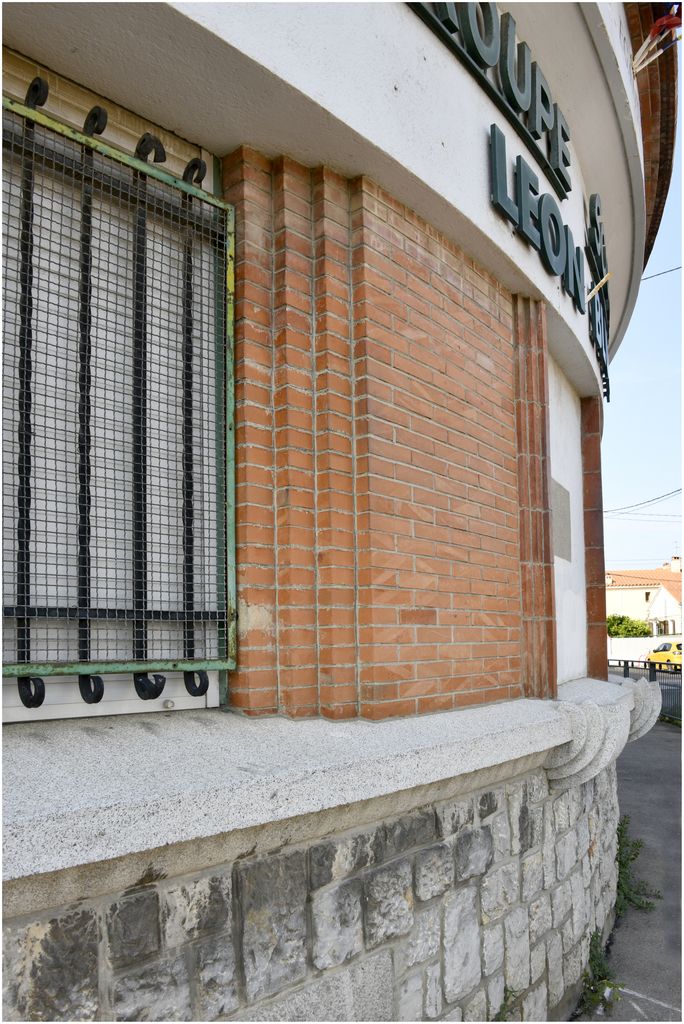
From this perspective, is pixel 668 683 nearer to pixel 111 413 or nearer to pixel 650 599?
pixel 111 413

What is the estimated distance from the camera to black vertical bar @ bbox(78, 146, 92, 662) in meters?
2.56

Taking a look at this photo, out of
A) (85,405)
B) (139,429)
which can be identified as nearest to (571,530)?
(139,429)

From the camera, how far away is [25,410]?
8.06 ft

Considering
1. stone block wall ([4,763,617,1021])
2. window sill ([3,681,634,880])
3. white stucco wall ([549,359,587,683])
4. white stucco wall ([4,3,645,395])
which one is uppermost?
white stucco wall ([4,3,645,395])

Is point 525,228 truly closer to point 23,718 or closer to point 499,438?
point 499,438

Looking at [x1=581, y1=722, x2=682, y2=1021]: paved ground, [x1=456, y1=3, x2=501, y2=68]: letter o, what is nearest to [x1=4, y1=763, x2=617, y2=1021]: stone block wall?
[x1=581, y1=722, x2=682, y2=1021]: paved ground

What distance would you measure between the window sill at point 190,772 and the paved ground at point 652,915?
7.65ft

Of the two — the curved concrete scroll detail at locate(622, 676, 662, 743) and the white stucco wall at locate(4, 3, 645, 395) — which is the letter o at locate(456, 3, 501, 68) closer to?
the white stucco wall at locate(4, 3, 645, 395)

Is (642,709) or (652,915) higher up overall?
(642,709)

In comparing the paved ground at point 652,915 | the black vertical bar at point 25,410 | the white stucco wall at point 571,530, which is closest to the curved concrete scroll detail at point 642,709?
the white stucco wall at point 571,530

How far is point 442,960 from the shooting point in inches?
126

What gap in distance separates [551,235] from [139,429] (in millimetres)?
3271

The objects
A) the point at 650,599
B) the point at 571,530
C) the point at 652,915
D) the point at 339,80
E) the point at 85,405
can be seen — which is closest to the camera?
the point at 85,405

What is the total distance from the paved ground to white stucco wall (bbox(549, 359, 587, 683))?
5.66 ft
